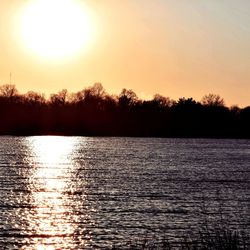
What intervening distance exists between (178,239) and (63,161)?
7671cm

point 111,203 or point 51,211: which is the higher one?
point 111,203

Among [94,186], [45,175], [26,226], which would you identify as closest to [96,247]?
[26,226]

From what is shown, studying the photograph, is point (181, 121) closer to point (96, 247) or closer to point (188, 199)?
point (188, 199)

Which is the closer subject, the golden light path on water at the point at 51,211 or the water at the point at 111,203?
the golden light path on water at the point at 51,211

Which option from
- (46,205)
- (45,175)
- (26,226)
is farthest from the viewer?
(45,175)

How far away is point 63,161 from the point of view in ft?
369

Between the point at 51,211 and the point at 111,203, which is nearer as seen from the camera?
the point at 51,211

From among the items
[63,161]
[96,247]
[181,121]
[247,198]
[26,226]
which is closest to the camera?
[96,247]

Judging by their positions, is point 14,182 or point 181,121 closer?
point 14,182

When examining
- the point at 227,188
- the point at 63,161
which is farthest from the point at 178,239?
the point at 63,161

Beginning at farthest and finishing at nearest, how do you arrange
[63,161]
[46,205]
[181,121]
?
[181,121], [63,161], [46,205]

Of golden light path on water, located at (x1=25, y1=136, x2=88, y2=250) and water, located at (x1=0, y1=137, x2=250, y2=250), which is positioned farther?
water, located at (x1=0, y1=137, x2=250, y2=250)

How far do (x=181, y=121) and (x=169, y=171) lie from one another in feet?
376

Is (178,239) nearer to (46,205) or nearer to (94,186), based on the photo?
(46,205)
